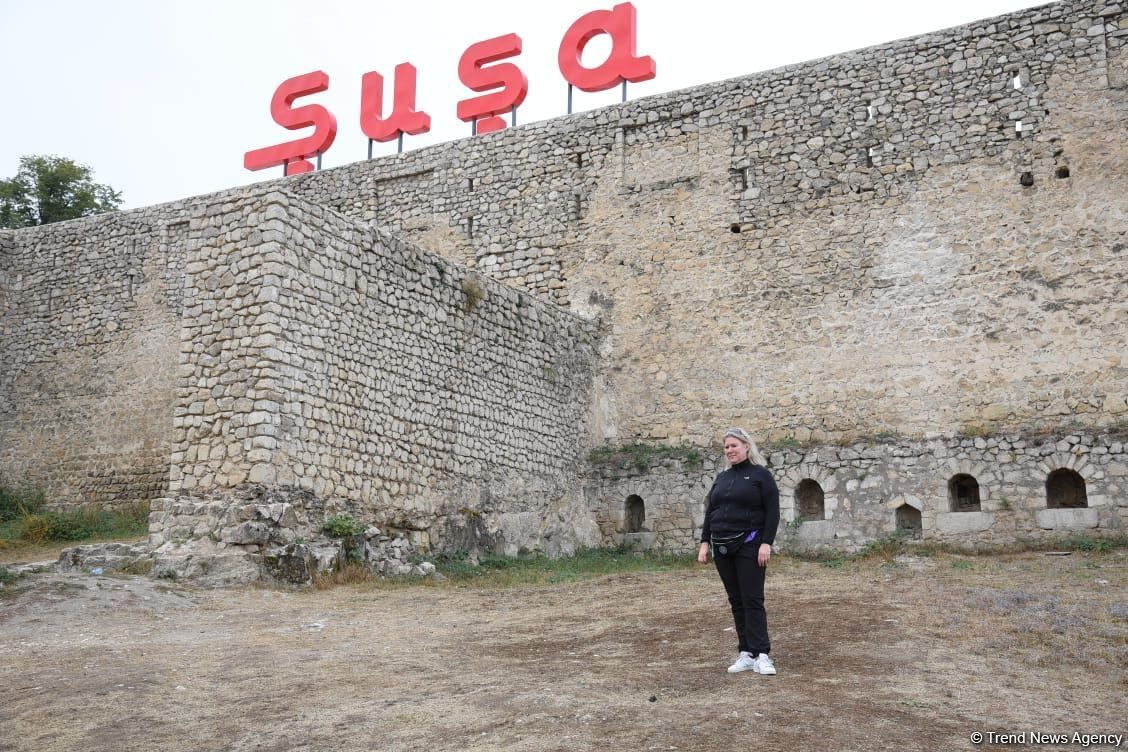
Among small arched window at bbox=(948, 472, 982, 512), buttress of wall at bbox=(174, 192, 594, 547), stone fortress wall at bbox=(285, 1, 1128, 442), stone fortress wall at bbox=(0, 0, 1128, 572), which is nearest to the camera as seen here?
buttress of wall at bbox=(174, 192, 594, 547)

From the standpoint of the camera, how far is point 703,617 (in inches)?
323

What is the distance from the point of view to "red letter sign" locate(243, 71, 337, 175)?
21031 millimetres

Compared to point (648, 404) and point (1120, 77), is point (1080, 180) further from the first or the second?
point (648, 404)

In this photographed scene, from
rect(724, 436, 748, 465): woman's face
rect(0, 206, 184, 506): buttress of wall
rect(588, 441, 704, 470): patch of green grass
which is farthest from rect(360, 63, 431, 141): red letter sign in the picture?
rect(724, 436, 748, 465): woman's face

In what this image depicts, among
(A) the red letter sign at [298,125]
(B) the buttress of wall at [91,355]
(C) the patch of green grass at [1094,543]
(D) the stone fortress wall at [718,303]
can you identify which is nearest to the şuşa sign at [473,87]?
(A) the red letter sign at [298,125]

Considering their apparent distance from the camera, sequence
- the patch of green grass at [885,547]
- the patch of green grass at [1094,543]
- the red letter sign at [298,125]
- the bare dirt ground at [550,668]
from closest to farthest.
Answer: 1. the bare dirt ground at [550,668]
2. the patch of green grass at [1094,543]
3. the patch of green grass at [885,547]
4. the red letter sign at [298,125]

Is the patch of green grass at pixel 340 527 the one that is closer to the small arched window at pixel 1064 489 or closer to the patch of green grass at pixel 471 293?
the patch of green grass at pixel 471 293

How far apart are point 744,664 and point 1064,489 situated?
8.66 metres

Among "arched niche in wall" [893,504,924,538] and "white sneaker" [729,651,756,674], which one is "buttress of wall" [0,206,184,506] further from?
"white sneaker" [729,651,756,674]

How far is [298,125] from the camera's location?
21.6 metres

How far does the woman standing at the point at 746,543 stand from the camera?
19.9 feet

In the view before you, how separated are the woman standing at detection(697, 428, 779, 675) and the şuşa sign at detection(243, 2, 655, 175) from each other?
12.4m

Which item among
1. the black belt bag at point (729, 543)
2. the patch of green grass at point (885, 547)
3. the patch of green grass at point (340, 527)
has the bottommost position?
the patch of green grass at point (885, 547)

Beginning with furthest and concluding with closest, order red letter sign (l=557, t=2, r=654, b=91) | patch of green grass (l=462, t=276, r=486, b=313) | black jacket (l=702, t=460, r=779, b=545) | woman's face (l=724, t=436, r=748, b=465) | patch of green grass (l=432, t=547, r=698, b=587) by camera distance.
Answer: red letter sign (l=557, t=2, r=654, b=91)
patch of green grass (l=462, t=276, r=486, b=313)
patch of green grass (l=432, t=547, r=698, b=587)
woman's face (l=724, t=436, r=748, b=465)
black jacket (l=702, t=460, r=779, b=545)
